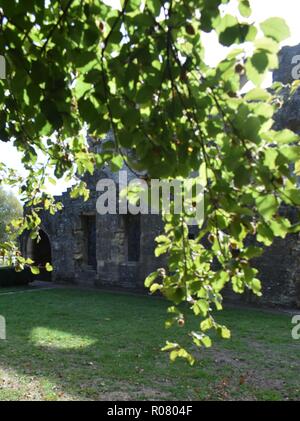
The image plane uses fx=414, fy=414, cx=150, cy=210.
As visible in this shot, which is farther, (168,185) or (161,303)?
(161,303)

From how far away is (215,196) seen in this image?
1.45 m

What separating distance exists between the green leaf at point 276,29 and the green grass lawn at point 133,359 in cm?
439

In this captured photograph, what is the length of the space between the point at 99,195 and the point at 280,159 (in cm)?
1400

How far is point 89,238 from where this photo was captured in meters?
15.8

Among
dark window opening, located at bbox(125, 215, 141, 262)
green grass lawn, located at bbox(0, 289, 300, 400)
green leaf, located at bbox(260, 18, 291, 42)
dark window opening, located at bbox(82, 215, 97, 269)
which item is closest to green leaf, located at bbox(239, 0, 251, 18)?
green leaf, located at bbox(260, 18, 291, 42)

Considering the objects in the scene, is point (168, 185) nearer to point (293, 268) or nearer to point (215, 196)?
point (215, 196)

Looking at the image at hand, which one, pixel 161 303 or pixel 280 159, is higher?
pixel 280 159

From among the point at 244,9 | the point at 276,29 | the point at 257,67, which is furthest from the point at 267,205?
the point at 244,9

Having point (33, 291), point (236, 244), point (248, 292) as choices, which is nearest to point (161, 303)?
point (248, 292)

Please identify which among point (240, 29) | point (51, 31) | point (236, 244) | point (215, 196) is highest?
point (51, 31)

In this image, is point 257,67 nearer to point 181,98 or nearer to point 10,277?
point 181,98

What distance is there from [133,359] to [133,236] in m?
8.14

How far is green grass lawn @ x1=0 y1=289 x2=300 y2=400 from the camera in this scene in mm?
4996
